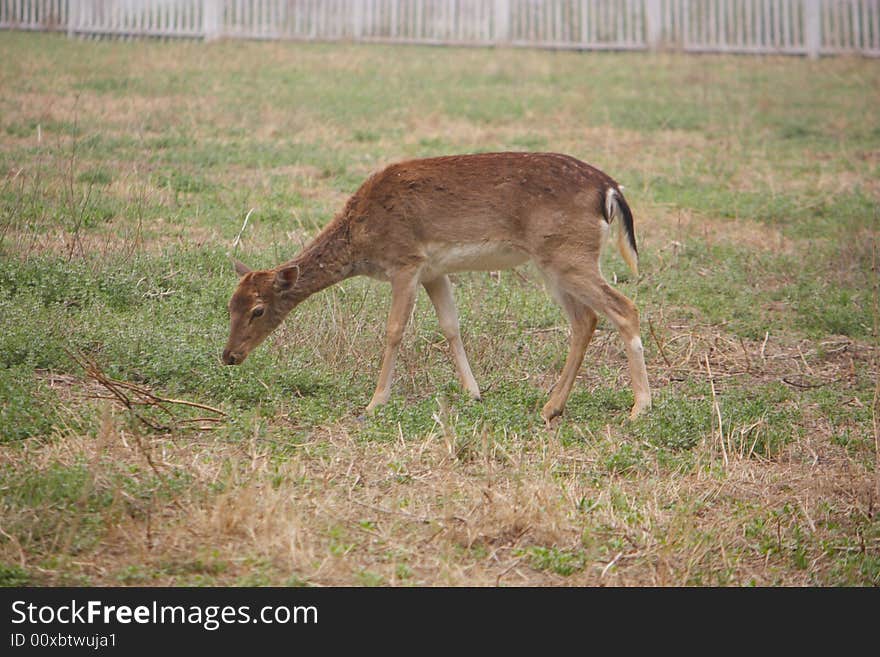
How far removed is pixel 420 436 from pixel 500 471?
2.29 ft

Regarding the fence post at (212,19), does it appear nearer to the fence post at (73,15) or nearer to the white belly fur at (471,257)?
the fence post at (73,15)

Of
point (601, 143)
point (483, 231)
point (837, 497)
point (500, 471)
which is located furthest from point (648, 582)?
point (601, 143)

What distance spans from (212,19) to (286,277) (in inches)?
644

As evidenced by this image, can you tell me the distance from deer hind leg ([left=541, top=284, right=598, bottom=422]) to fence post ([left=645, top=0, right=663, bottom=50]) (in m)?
17.2

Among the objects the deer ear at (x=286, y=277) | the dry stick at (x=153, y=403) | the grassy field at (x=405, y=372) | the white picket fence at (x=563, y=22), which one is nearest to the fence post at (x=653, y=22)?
the white picket fence at (x=563, y=22)

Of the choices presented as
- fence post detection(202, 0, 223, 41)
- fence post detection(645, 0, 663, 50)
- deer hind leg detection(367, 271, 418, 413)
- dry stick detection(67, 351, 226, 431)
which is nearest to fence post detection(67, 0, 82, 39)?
fence post detection(202, 0, 223, 41)

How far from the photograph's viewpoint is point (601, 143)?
639 inches

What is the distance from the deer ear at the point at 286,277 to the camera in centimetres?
827

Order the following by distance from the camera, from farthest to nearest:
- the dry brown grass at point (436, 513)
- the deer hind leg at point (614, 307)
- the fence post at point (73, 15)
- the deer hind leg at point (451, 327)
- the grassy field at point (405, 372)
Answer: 1. the fence post at point (73, 15)
2. the deer hind leg at point (451, 327)
3. the deer hind leg at point (614, 307)
4. the grassy field at point (405, 372)
5. the dry brown grass at point (436, 513)

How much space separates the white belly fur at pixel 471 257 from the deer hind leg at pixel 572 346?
0.37 meters

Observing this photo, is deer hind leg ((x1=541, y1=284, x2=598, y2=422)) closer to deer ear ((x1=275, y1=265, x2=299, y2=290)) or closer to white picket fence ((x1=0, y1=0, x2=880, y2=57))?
deer ear ((x1=275, y1=265, x2=299, y2=290))

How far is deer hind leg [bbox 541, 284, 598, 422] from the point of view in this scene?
8.14 metres

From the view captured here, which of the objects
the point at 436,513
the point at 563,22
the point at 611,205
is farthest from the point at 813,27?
the point at 436,513
